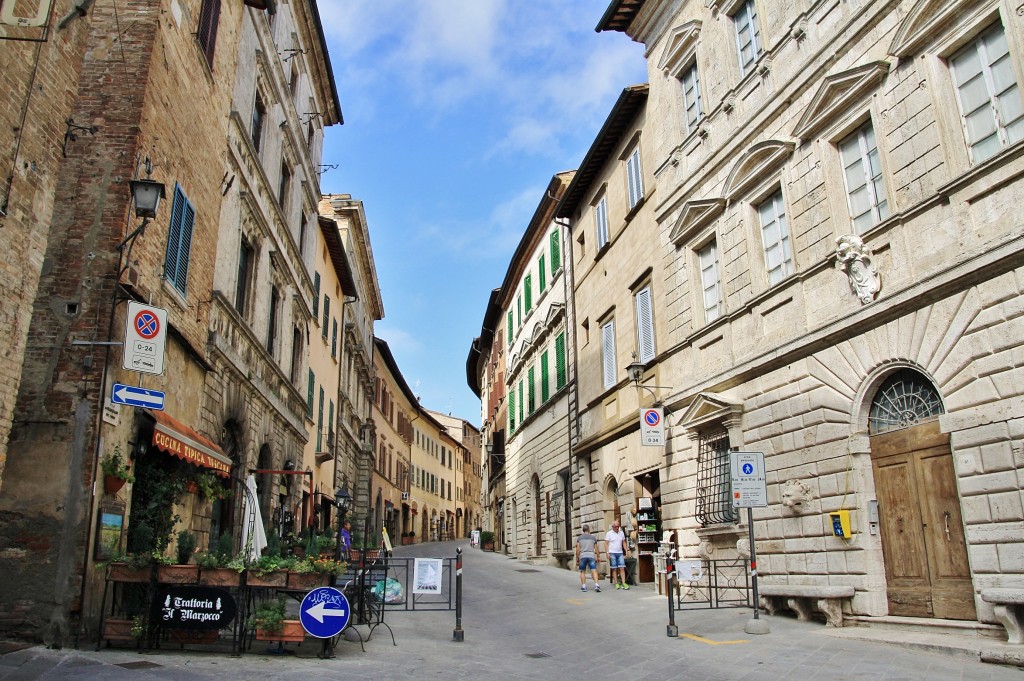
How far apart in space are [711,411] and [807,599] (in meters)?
3.60

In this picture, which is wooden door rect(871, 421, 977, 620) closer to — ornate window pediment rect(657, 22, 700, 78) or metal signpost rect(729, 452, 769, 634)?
metal signpost rect(729, 452, 769, 634)

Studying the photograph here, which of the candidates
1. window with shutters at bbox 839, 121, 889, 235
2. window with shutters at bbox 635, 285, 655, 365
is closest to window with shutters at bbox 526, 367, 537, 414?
window with shutters at bbox 635, 285, 655, 365

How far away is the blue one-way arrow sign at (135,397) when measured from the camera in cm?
852

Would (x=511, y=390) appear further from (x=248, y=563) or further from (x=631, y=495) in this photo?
(x=248, y=563)

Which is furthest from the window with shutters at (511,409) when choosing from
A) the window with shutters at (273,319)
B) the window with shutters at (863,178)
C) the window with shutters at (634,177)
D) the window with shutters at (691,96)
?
the window with shutters at (863,178)

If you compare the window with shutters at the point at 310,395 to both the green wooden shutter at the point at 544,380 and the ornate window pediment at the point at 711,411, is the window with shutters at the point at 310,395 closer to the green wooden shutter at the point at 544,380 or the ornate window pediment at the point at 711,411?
the green wooden shutter at the point at 544,380

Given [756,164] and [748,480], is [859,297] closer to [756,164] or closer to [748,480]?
[748,480]

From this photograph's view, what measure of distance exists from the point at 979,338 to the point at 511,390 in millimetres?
25967

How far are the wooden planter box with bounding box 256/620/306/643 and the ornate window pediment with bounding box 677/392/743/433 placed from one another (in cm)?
777

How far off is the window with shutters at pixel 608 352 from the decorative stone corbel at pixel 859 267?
30.5 ft

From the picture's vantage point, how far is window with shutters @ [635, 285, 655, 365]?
17078mm

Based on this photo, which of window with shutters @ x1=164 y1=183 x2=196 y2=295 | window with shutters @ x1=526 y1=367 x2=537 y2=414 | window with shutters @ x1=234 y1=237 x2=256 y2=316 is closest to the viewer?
window with shutters @ x1=164 y1=183 x2=196 y2=295

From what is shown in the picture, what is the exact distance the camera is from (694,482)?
47.6 feet

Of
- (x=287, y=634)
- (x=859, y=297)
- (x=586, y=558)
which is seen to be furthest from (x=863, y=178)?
(x=586, y=558)
